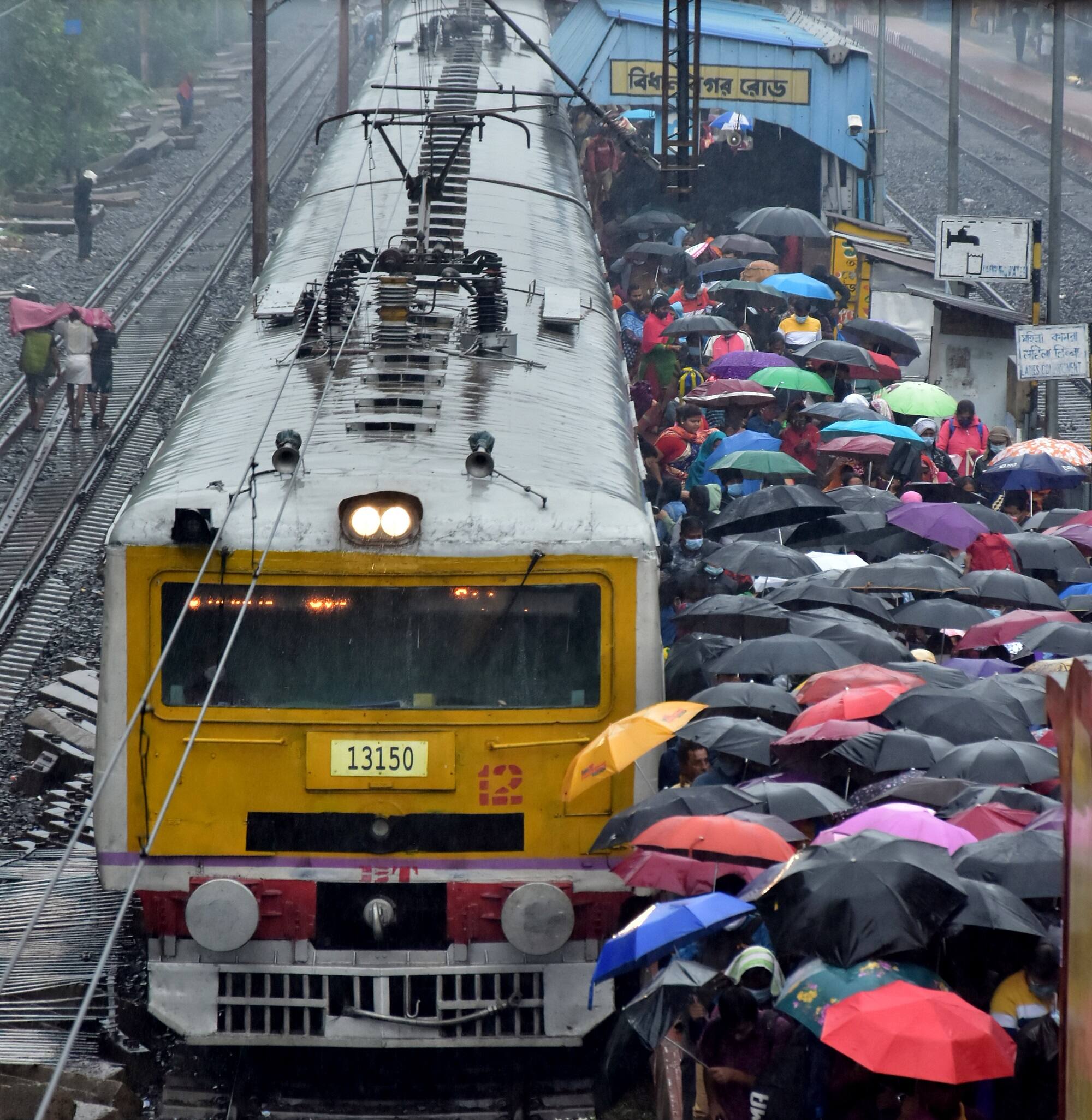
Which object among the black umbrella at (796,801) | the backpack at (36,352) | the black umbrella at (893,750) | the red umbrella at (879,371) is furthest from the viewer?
the backpack at (36,352)

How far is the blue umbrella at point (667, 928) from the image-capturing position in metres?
5.48

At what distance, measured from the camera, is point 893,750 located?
663 cm

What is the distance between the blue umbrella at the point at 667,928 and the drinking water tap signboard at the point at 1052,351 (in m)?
9.01

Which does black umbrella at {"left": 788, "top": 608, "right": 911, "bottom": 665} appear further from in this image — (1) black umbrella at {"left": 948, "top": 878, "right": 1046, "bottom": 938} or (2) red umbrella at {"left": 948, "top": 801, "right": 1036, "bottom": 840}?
(1) black umbrella at {"left": 948, "top": 878, "right": 1046, "bottom": 938}

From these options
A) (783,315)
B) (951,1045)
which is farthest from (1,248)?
(951,1045)

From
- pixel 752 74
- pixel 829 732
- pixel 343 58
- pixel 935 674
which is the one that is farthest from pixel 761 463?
pixel 343 58

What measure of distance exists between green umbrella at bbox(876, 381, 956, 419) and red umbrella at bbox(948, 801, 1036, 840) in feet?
26.1

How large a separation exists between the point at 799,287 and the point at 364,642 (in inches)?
426

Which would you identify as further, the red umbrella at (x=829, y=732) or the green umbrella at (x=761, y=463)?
the green umbrella at (x=761, y=463)

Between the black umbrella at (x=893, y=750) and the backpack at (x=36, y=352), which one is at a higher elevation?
the backpack at (x=36, y=352)

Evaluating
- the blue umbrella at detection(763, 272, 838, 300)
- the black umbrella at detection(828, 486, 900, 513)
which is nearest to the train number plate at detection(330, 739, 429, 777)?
the black umbrella at detection(828, 486, 900, 513)

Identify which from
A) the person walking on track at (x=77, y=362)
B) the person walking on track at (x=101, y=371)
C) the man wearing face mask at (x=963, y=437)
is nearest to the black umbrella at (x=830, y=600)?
the man wearing face mask at (x=963, y=437)

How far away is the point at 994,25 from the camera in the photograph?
50.5 meters

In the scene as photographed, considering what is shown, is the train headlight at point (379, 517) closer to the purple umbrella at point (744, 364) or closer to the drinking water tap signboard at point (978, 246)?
the purple umbrella at point (744, 364)
